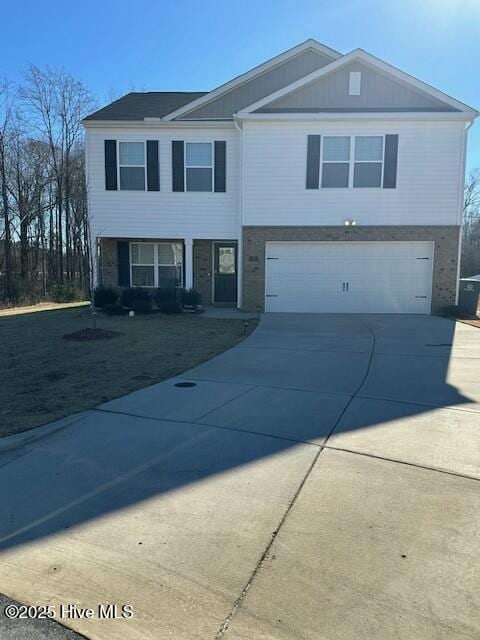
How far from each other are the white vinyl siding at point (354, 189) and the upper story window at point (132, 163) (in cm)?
361

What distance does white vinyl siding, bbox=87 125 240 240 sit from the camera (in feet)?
51.5

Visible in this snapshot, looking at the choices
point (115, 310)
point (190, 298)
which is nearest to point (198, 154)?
point (190, 298)

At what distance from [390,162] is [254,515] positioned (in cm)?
1369

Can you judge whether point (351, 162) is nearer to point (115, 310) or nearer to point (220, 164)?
point (220, 164)

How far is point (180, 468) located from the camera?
402 centimetres

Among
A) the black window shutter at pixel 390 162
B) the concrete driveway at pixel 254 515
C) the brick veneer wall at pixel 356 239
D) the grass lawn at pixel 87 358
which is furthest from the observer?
the brick veneer wall at pixel 356 239

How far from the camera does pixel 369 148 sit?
48.1ft

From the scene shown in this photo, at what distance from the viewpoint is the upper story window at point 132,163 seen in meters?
15.8

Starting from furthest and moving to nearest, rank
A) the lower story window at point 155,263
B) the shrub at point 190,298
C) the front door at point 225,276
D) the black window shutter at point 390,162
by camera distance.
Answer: the front door at point 225,276, the lower story window at point 155,263, the shrub at point 190,298, the black window shutter at point 390,162

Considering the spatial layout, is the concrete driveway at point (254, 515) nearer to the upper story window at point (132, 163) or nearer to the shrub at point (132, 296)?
the shrub at point (132, 296)

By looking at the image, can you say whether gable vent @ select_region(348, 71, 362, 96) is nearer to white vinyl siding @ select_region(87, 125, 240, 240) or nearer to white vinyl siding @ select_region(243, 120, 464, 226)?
white vinyl siding @ select_region(243, 120, 464, 226)

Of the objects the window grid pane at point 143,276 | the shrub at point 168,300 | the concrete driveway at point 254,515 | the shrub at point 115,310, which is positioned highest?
the window grid pane at point 143,276

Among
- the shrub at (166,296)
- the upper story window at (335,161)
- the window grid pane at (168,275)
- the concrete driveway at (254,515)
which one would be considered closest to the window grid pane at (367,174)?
the upper story window at (335,161)

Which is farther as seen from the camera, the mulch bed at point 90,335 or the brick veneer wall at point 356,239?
the brick veneer wall at point 356,239
